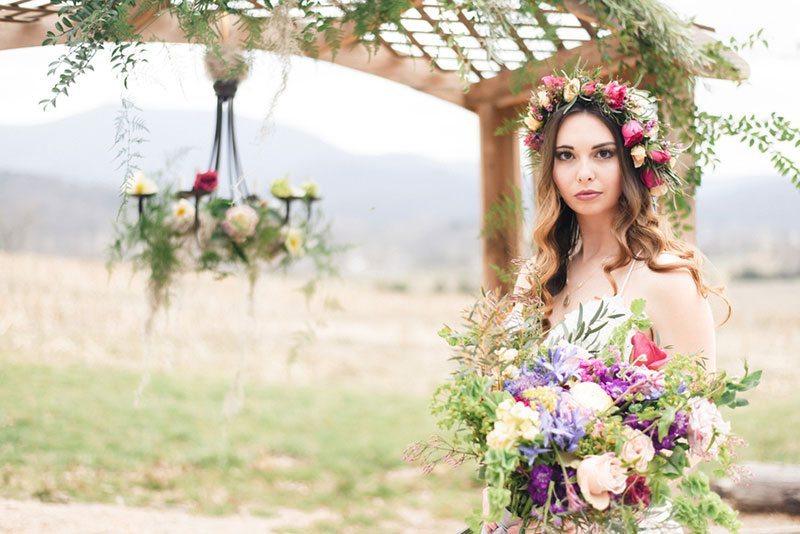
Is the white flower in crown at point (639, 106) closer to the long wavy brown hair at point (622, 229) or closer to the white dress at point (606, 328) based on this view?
the long wavy brown hair at point (622, 229)

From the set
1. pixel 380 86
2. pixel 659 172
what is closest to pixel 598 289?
pixel 659 172

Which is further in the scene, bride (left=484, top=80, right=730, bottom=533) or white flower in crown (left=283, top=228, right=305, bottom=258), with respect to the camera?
white flower in crown (left=283, top=228, right=305, bottom=258)

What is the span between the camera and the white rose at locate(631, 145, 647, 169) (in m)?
2.12

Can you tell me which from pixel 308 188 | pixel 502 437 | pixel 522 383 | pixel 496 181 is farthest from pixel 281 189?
pixel 502 437

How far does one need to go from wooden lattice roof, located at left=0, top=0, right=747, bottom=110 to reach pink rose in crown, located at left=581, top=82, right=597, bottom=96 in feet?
0.99

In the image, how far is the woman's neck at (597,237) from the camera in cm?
226

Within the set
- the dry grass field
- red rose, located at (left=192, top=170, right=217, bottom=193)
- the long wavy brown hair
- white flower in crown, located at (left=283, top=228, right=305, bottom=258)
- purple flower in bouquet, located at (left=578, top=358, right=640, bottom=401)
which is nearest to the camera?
purple flower in bouquet, located at (left=578, top=358, right=640, bottom=401)

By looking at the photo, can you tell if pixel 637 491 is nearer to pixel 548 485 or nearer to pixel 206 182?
pixel 548 485

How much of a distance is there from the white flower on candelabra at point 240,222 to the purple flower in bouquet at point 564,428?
77.5 inches

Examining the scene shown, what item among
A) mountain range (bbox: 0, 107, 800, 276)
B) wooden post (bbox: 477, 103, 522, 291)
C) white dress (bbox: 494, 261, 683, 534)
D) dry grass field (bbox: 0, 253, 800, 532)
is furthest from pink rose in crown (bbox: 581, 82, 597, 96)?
mountain range (bbox: 0, 107, 800, 276)

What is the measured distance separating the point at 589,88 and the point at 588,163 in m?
0.20

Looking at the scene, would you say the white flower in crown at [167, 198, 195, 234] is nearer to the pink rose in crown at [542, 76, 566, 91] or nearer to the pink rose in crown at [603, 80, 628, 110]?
the pink rose in crown at [542, 76, 566, 91]

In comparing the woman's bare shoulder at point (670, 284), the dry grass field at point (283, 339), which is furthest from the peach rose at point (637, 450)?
the dry grass field at point (283, 339)

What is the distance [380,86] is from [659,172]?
10311 millimetres
